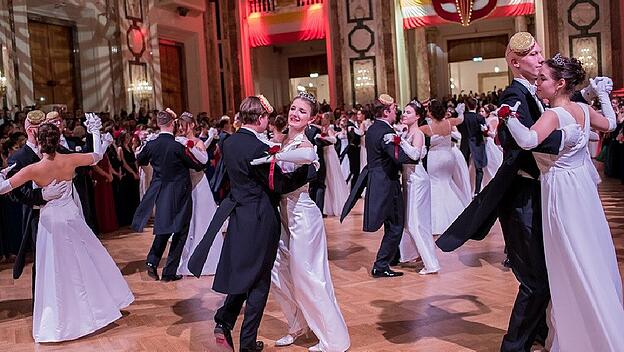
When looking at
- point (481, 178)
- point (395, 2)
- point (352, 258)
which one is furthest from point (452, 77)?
point (352, 258)

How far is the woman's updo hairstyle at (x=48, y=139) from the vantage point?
455 cm

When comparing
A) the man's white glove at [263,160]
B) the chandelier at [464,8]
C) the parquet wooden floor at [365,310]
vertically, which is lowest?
the parquet wooden floor at [365,310]

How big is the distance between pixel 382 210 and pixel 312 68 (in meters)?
20.4

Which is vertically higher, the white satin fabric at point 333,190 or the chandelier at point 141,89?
the chandelier at point 141,89

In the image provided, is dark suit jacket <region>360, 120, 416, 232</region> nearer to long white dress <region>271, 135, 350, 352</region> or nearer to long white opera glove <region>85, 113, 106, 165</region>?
long white dress <region>271, 135, 350, 352</region>

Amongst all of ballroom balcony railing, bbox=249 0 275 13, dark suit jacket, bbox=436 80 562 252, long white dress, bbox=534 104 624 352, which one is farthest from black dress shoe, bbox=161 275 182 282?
ballroom balcony railing, bbox=249 0 275 13

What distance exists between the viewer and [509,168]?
11.3 feet

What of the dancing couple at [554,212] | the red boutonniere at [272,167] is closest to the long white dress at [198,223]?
the red boutonniere at [272,167]

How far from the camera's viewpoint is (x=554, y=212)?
3.17 meters

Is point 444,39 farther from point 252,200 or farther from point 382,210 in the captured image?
point 252,200

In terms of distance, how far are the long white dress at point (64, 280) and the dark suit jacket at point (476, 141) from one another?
5297mm

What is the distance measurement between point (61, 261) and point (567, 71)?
3.25 m

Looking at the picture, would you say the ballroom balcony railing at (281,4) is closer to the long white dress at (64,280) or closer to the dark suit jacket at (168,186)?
the dark suit jacket at (168,186)

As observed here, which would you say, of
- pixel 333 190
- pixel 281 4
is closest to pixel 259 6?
pixel 281 4
